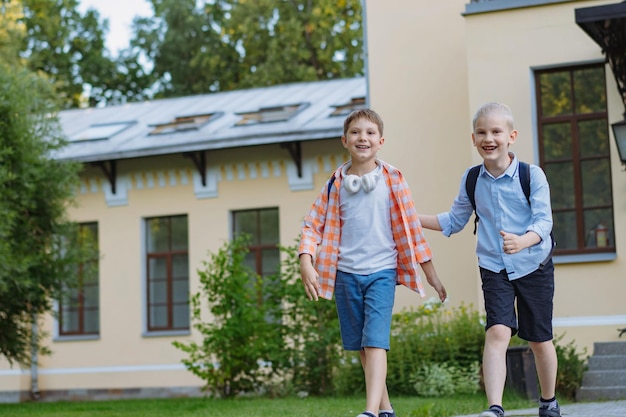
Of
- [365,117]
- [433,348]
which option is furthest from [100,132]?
[365,117]

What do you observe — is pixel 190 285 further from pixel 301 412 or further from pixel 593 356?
pixel 301 412

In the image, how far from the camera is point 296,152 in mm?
19859

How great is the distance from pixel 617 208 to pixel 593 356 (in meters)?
1.86

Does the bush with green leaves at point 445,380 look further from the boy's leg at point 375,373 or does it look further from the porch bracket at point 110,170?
the porch bracket at point 110,170

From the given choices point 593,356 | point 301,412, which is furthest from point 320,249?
point 593,356

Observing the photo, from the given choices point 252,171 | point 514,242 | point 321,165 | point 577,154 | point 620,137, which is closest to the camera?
point 514,242

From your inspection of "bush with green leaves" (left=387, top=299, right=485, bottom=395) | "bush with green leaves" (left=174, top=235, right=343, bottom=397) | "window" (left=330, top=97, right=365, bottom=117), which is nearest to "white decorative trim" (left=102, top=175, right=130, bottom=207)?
"window" (left=330, top=97, right=365, bottom=117)

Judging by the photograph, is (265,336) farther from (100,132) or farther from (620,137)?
(100,132)

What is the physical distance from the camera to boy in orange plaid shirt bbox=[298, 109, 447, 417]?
6500 mm

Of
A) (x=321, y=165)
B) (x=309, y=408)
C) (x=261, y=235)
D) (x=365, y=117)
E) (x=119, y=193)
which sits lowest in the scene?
(x=309, y=408)

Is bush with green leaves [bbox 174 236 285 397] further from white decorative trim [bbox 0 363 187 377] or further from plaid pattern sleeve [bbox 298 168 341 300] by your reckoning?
plaid pattern sleeve [bbox 298 168 341 300]

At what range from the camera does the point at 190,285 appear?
20844 mm

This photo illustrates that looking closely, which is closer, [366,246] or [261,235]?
[366,246]

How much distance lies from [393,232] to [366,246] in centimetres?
18
